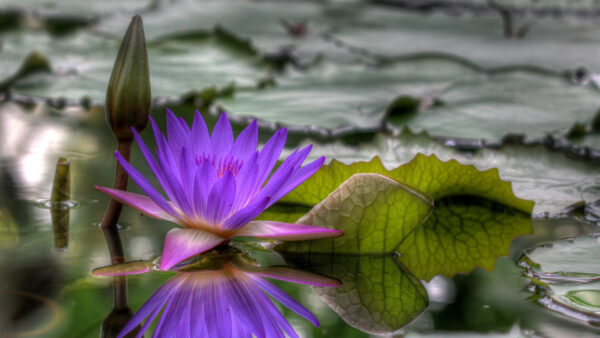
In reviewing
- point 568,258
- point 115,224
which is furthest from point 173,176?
point 568,258

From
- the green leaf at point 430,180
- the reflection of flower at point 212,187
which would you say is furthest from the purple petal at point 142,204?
the green leaf at point 430,180

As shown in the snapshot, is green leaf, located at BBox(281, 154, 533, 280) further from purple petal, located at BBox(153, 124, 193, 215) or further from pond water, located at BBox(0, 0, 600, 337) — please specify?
purple petal, located at BBox(153, 124, 193, 215)

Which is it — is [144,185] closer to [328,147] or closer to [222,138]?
[222,138]

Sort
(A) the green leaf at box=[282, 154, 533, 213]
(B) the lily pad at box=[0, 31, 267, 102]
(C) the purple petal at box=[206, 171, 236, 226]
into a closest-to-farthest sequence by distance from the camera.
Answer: (C) the purple petal at box=[206, 171, 236, 226], (A) the green leaf at box=[282, 154, 533, 213], (B) the lily pad at box=[0, 31, 267, 102]

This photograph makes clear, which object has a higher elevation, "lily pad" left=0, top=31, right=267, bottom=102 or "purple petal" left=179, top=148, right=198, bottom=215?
"lily pad" left=0, top=31, right=267, bottom=102

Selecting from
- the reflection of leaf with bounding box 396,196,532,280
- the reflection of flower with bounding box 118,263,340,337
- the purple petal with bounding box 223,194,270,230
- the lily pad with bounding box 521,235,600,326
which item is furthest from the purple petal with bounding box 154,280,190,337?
the lily pad with bounding box 521,235,600,326

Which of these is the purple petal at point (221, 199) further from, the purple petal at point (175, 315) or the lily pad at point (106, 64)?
the lily pad at point (106, 64)

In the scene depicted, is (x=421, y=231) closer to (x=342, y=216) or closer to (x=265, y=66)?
(x=342, y=216)
